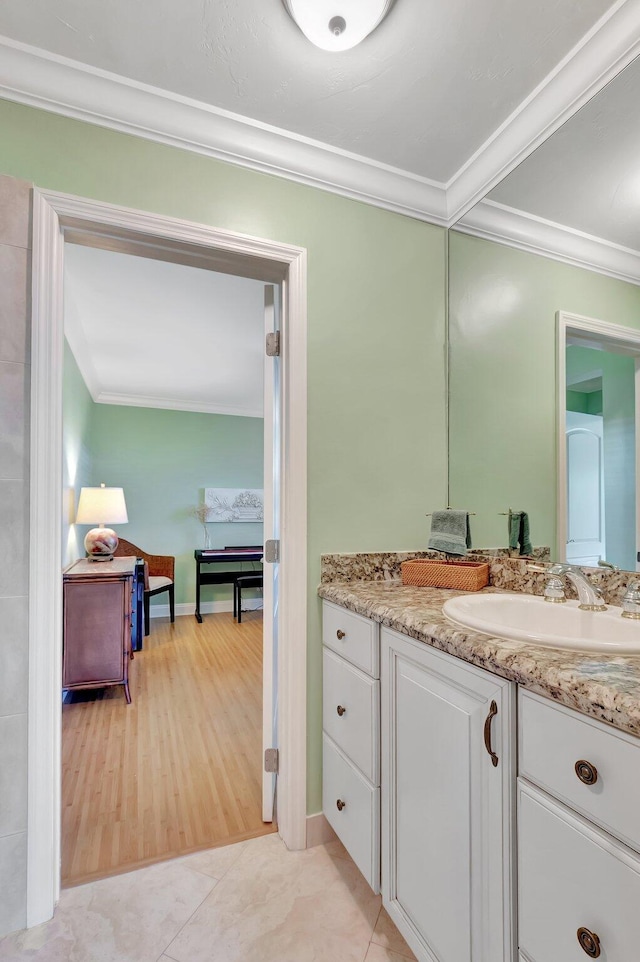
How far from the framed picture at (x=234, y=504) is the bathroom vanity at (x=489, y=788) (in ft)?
14.7

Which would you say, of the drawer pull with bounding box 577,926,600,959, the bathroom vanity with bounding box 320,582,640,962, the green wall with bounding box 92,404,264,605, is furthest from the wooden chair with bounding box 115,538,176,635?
the drawer pull with bounding box 577,926,600,959

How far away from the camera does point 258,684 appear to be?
325cm

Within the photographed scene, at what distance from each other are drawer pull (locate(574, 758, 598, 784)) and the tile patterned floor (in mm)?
961

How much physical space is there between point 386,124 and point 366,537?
55.1 inches

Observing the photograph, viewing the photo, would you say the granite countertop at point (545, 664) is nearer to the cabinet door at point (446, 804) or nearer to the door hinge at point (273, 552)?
the cabinet door at point (446, 804)

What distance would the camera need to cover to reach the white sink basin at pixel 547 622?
0.90 m

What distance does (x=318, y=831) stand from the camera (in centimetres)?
166

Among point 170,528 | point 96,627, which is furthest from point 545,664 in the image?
point 170,528

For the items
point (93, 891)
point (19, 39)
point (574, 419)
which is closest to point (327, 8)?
point (19, 39)

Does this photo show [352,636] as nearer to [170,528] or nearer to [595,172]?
[595,172]

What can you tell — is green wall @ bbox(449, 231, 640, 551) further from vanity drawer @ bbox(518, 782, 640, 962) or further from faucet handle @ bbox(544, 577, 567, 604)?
vanity drawer @ bbox(518, 782, 640, 962)

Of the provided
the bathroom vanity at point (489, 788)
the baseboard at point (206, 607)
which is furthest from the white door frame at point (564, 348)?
the baseboard at point (206, 607)

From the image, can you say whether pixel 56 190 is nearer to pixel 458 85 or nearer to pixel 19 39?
pixel 19 39

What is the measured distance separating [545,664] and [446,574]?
0.83 m
